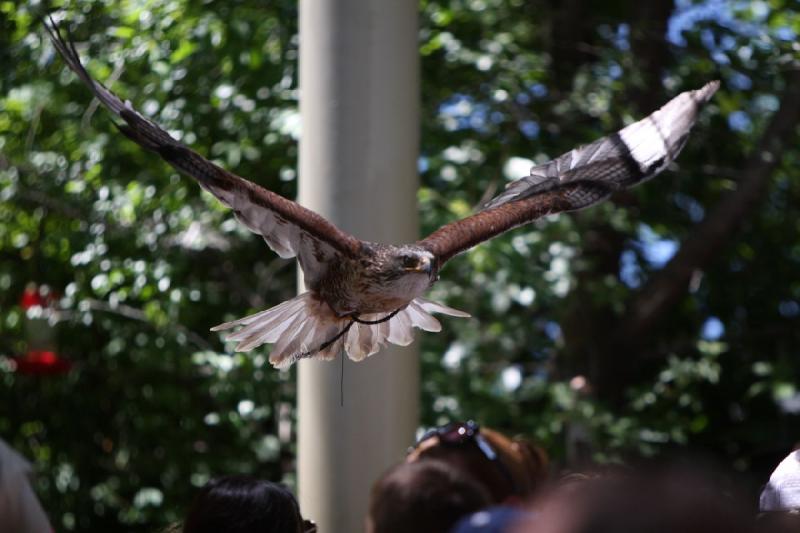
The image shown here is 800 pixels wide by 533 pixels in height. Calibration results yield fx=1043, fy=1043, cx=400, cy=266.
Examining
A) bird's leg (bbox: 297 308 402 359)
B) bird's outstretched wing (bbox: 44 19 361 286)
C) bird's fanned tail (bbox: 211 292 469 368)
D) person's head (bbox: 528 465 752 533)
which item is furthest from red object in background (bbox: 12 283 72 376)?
person's head (bbox: 528 465 752 533)

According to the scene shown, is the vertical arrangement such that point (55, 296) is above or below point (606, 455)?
above

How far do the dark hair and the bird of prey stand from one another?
972 mm

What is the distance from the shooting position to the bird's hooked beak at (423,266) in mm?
3189

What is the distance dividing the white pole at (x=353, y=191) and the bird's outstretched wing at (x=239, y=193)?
1.19ft

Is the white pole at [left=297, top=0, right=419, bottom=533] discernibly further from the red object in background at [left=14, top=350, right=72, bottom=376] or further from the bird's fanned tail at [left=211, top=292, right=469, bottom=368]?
the red object in background at [left=14, top=350, right=72, bottom=376]

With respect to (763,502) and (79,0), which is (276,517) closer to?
(763,502)

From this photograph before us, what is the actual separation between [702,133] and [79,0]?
127 inches

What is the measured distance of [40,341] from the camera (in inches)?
214

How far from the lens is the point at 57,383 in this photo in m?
6.12

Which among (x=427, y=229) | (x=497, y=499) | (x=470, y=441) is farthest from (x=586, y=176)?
(x=497, y=499)

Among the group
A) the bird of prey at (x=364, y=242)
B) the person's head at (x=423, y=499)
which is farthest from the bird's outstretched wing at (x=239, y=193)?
the person's head at (x=423, y=499)

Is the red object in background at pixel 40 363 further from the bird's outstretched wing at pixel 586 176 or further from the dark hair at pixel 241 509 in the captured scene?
the dark hair at pixel 241 509

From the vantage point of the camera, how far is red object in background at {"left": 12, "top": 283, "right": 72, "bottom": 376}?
17.3 ft

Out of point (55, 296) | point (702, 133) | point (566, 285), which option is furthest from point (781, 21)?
point (55, 296)
